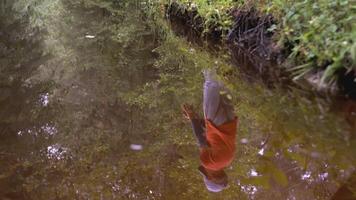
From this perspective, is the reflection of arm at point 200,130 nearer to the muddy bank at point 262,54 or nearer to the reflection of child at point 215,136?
the reflection of child at point 215,136

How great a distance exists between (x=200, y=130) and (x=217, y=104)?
35cm

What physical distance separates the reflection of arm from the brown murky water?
0.11m

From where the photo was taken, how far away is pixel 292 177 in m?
3.66

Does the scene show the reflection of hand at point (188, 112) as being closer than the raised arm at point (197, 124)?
No

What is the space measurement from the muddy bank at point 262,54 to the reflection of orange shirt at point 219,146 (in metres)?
1.23

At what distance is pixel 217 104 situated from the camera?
4.54 meters

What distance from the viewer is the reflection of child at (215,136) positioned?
3.70 m

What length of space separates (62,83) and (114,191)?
3.41 m

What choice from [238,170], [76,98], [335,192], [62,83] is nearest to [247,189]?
[238,170]

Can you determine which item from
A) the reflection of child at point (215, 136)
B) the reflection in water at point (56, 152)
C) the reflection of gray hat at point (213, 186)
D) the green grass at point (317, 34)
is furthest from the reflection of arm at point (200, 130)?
the green grass at point (317, 34)

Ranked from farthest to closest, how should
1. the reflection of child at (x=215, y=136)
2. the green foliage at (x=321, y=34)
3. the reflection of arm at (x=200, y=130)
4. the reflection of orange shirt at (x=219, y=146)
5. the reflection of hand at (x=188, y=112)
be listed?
the reflection of hand at (x=188, y=112), the green foliage at (x=321, y=34), the reflection of arm at (x=200, y=130), the reflection of orange shirt at (x=219, y=146), the reflection of child at (x=215, y=136)

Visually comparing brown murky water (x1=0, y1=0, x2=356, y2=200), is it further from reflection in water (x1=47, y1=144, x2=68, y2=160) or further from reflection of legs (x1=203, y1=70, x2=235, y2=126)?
reflection of legs (x1=203, y1=70, x2=235, y2=126)

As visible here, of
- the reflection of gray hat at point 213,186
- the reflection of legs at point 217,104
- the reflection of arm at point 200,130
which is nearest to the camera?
the reflection of gray hat at point 213,186

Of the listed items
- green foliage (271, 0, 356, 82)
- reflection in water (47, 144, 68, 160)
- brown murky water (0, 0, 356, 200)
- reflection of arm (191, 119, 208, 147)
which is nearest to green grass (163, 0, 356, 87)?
green foliage (271, 0, 356, 82)
